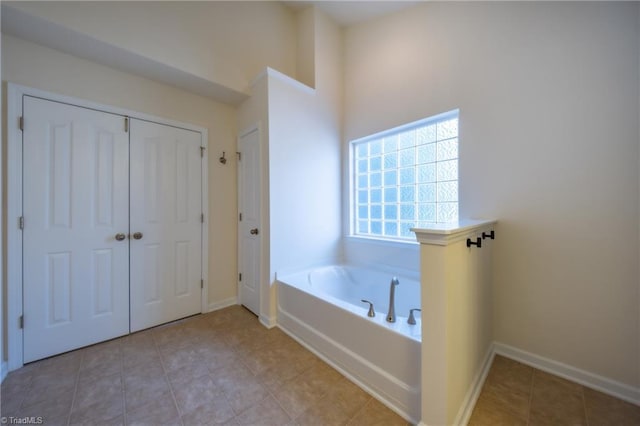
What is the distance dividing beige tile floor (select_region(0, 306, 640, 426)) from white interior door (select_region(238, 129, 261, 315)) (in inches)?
26.5

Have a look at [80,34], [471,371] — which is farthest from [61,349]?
[471,371]

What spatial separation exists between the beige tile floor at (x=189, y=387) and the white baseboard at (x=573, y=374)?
111cm

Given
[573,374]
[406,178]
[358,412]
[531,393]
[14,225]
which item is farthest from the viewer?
[406,178]

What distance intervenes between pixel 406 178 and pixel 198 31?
241cm

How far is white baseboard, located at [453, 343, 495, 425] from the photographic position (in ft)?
3.84

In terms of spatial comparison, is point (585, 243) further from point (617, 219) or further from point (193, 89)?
point (193, 89)

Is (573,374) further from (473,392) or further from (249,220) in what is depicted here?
(249,220)

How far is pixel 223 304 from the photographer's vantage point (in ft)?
8.41

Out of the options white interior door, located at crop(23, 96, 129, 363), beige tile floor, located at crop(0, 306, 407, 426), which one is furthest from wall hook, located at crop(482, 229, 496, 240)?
white interior door, located at crop(23, 96, 129, 363)

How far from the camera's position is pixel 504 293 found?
1742mm

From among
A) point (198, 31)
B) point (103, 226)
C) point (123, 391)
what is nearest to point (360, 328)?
point (123, 391)

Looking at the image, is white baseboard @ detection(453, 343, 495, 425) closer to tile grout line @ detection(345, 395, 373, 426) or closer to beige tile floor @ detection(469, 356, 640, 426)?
beige tile floor @ detection(469, 356, 640, 426)

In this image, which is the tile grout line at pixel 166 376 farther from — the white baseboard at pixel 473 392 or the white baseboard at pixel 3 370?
the white baseboard at pixel 473 392

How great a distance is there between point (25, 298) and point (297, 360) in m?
1.97
